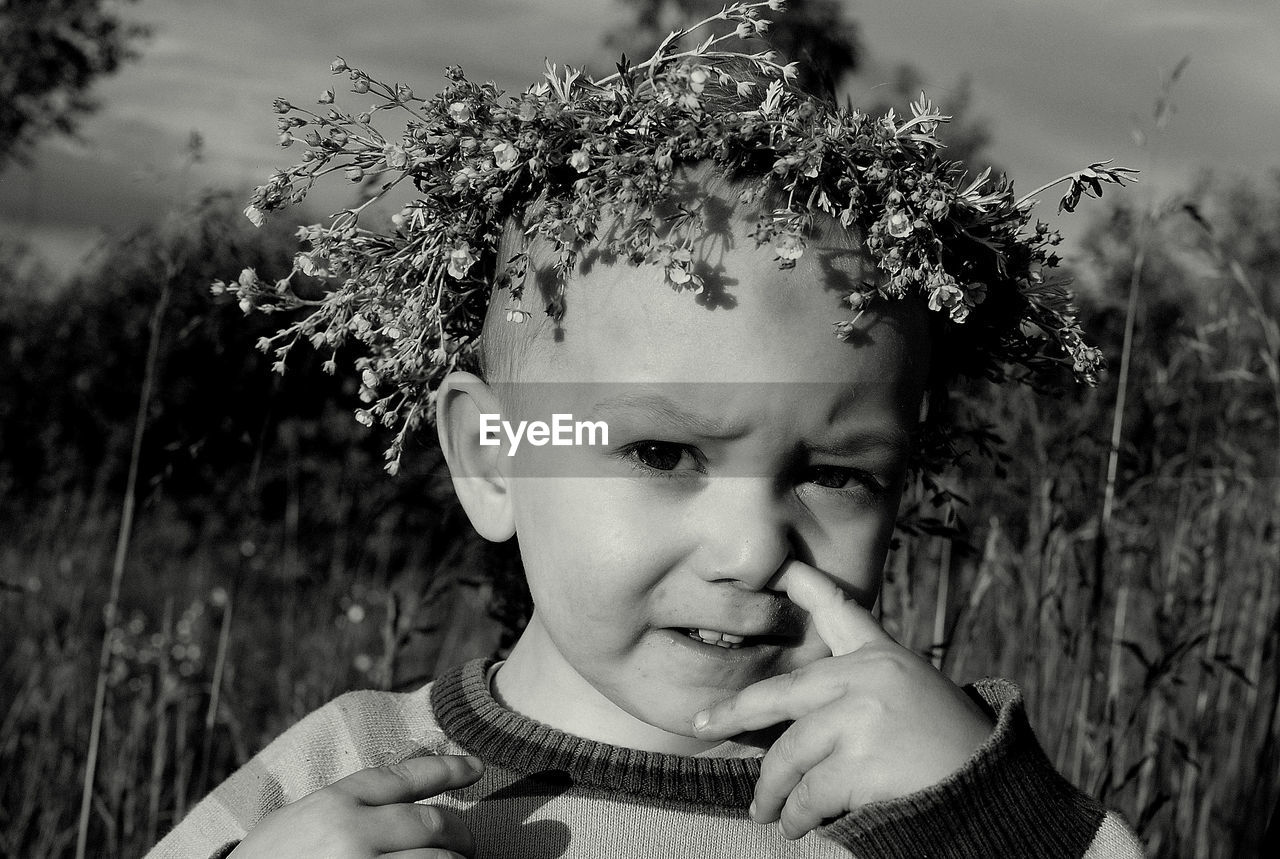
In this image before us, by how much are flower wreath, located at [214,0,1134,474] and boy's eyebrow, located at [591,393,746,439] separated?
0.57 ft

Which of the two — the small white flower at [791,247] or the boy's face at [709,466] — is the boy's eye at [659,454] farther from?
the small white flower at [791,247]

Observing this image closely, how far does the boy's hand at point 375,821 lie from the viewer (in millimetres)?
1603

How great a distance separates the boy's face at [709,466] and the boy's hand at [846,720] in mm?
71

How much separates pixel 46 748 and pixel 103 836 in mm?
427

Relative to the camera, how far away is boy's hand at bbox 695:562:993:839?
1.61 m

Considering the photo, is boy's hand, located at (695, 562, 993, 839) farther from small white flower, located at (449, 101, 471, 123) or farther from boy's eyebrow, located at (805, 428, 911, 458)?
small white flower, located at (449, 101, 471, 123)

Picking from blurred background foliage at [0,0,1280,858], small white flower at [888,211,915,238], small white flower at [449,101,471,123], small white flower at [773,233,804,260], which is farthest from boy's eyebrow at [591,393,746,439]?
blurred background foliage at [0,0,1280,858]

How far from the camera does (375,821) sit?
1.62 metres

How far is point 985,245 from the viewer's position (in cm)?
193

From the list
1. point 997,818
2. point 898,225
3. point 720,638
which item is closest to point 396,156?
point 898,225

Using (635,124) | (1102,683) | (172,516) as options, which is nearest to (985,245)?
(635,124)

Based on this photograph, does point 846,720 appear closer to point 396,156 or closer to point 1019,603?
point 396,156

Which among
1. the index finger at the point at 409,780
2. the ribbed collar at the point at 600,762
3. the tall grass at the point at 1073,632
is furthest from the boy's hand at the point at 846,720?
the tall grass at the point at 1073,632

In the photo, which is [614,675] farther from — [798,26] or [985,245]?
[798,26]
